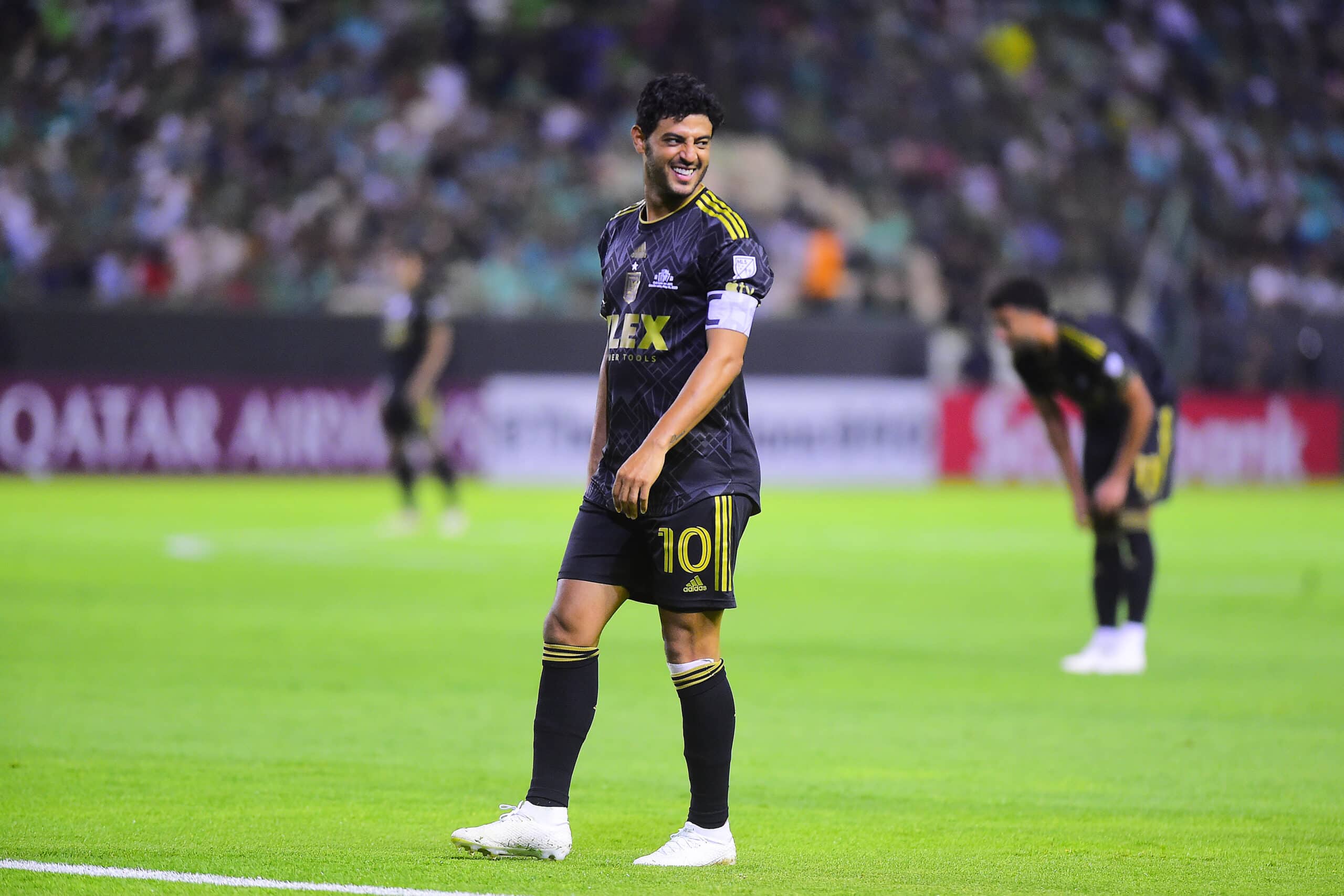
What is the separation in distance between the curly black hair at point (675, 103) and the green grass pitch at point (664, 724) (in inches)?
79.5

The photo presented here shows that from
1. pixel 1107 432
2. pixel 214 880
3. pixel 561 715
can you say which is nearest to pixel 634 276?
pixel 561 715

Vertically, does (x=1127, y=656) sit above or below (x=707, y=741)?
below

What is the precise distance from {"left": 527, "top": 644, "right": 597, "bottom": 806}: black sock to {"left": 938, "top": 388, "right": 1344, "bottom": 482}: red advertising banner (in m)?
20.5

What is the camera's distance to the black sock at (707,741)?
5.30 m

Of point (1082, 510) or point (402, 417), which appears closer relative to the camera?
point (1082, 510)

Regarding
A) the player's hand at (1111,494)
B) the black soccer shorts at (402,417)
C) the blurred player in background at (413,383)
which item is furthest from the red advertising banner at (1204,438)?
the player's hand at (1111,494)

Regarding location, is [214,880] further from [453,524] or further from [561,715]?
[453,524]

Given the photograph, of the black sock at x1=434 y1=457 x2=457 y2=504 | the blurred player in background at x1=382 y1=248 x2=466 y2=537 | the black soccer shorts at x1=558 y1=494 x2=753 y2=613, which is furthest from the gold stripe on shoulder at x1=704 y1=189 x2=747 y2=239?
the black sock at x1=434 y1=457 x2=457 y2=504

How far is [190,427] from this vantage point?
24.5 m

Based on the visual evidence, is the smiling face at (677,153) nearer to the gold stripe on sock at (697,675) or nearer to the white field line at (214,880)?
the gold stripe on sock at (697,675)

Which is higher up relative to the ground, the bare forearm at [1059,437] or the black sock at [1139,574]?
the bare forearm at [1059,437]

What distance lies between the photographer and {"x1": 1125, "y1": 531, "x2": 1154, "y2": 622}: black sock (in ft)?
33.6

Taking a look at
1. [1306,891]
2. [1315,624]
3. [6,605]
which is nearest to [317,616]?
[6,605]

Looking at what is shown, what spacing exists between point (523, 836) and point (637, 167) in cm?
2189
